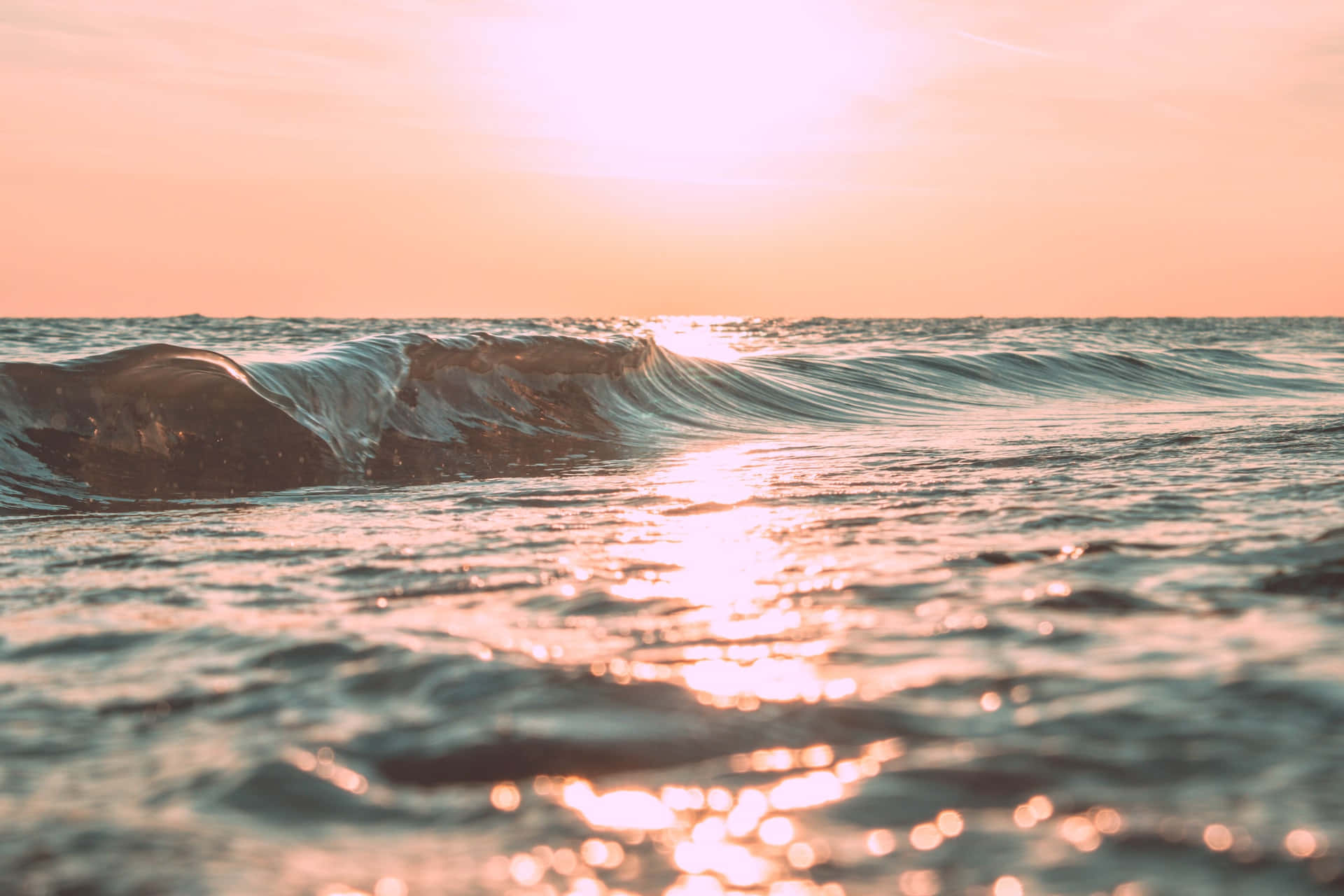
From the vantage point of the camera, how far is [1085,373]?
1525 cm

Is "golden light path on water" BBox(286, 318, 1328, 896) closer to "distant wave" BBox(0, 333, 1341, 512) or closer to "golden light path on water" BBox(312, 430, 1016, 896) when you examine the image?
"golden light path on water" BBox(312, 430, 1016, 896)

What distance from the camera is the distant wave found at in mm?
6238

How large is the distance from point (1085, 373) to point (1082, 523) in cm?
1239

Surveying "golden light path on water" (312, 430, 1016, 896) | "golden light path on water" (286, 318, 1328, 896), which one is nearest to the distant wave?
"golden light path on water" (312, 430, 1016, 896)

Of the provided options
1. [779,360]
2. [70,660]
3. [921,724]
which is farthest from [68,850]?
[779,360]

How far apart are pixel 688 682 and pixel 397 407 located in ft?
20.4

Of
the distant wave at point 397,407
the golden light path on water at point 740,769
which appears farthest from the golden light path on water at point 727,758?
the distant wave at point 397,407

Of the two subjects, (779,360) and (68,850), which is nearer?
(68,850)

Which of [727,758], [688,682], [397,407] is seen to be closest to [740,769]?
[727,758]

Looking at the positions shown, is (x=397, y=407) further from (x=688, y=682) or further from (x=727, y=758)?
(x=727, y=758)

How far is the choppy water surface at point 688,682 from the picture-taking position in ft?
4.93

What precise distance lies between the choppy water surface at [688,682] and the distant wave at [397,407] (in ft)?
0.89

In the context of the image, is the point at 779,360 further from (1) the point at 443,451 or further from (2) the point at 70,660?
(2) the point at 70,660

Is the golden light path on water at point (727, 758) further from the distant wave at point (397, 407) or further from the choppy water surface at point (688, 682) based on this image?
the distant wave at point (397, 407)
